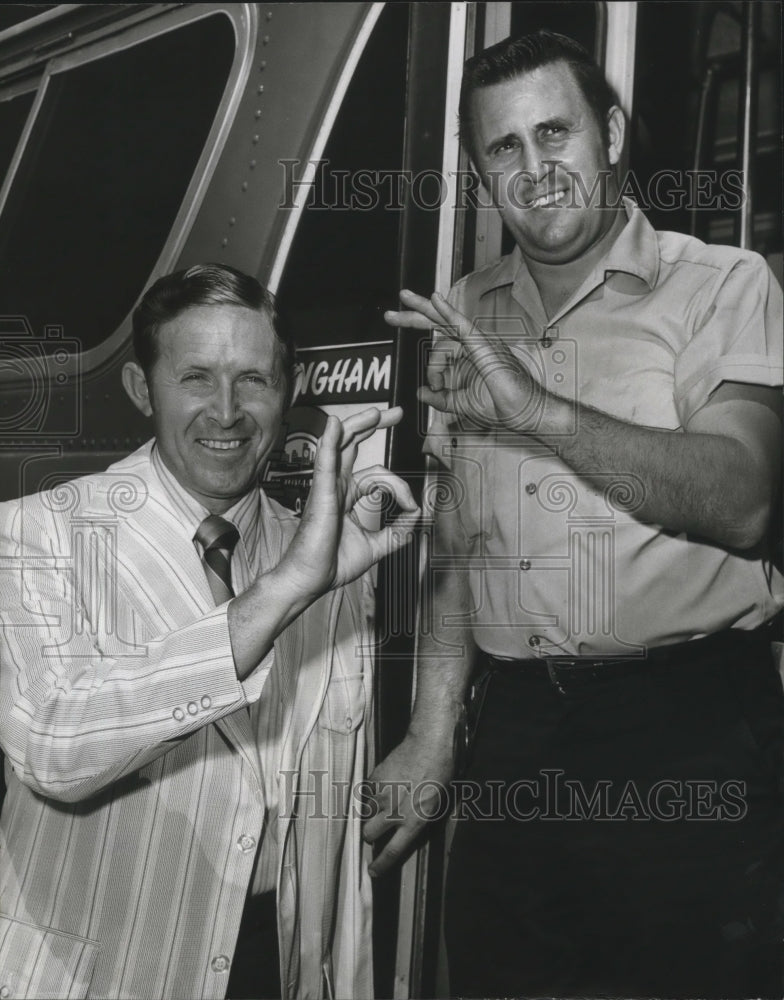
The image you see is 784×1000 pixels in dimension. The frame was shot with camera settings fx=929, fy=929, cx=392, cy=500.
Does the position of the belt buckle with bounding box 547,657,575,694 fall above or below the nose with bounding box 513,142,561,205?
below

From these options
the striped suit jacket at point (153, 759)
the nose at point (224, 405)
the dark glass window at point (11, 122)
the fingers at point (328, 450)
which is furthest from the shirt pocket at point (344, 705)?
the dark glass window at point (11, 122)

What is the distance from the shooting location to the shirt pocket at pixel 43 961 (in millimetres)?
1447

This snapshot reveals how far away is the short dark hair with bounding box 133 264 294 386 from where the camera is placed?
154 cm

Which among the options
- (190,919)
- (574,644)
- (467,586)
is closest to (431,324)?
(467,586)

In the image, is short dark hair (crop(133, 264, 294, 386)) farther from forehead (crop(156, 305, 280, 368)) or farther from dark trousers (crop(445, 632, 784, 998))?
dark trousers (crop(445, 632, 784, 998))

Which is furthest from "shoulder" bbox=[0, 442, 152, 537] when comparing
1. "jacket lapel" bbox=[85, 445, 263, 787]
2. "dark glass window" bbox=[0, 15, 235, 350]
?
"dark glass window" bbox=[0, 15, 235, 350]

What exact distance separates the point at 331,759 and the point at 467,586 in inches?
14.4

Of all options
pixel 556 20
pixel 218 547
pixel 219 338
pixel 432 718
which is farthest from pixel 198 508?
pixel 556 20

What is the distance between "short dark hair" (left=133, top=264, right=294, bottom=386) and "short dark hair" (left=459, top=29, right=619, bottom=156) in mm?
439

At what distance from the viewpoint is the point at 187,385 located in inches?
59.5

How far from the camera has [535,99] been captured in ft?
4.99

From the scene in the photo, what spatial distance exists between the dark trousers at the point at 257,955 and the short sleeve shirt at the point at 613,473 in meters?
0.56

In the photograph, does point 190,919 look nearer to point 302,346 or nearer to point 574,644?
point 574,644

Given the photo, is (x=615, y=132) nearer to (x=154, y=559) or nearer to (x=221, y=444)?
(x=221, y=444)
